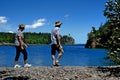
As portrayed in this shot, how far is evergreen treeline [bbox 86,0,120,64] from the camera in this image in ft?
59.4

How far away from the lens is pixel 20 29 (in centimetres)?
2075

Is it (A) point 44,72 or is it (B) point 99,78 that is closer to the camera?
(B) point 99,78

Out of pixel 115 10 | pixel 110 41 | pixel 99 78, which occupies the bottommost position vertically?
pixel 99 78

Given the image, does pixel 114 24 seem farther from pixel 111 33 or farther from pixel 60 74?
pixel 60 74

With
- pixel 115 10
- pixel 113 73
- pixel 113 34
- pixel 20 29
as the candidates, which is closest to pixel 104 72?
pixel 113 73

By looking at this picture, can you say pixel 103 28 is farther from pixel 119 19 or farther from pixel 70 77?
pixel 70 77

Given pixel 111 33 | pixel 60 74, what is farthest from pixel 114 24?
pixel 60 74

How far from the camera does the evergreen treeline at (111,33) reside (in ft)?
59.4

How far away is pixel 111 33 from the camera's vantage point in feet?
61.5

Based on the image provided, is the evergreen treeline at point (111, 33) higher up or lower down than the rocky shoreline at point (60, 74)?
higher up

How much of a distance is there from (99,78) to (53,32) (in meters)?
5.23

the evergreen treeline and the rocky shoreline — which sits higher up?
the evergreen treeline

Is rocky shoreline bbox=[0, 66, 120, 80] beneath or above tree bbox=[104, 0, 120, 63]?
beneath

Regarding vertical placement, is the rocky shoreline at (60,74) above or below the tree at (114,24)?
below
